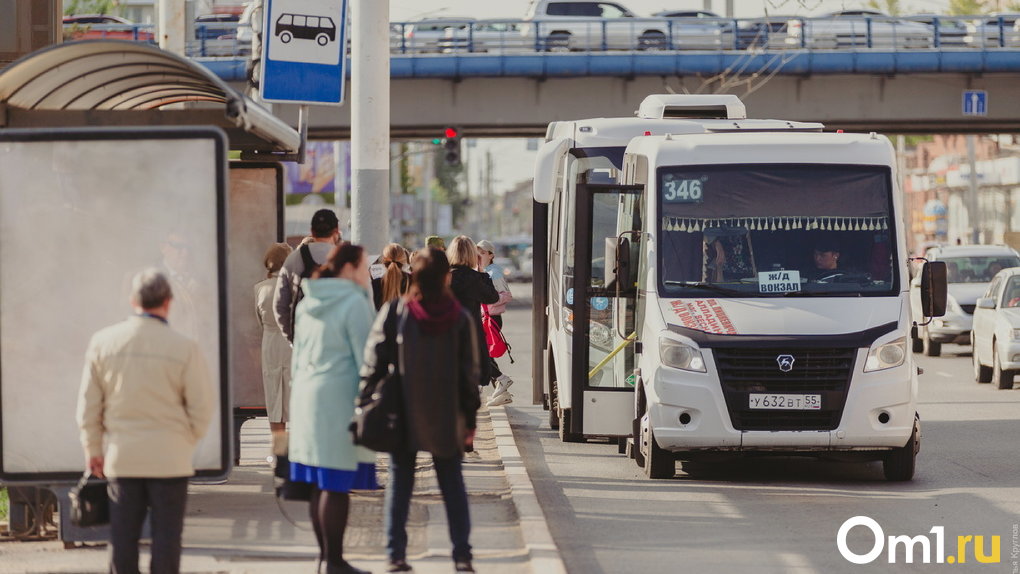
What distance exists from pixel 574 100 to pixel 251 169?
29441 millimetres

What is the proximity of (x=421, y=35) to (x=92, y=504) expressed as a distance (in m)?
34.4

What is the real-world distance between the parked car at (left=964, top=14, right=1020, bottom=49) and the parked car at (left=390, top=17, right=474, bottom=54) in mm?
12314

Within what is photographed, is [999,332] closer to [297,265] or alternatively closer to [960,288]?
[960,288]

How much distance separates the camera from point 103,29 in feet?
A: 141

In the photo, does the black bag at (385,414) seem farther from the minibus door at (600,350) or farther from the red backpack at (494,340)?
the red backpack at (494,340)

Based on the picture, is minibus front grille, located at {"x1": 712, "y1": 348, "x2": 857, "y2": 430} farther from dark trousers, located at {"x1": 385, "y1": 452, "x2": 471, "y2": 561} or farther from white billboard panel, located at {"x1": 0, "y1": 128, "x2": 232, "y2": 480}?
white billboard panel, located at {"x1": 0, "y1": 128, "x2": 232, "y2": 480}

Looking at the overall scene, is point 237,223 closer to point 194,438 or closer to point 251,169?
point 251,169

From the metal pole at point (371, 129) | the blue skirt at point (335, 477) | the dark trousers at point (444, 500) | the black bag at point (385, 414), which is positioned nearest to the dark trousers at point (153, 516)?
the blue skirt at point (335, 477)

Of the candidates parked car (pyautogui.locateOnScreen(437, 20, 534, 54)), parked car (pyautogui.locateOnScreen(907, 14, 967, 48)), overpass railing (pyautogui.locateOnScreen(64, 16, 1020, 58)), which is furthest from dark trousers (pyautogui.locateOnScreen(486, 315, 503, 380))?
parked car (pyautogui.locateOnScreen(907, 14, 967, 48))

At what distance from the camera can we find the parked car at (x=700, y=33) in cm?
4116

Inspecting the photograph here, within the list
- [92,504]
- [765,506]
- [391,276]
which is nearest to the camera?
[92,504]

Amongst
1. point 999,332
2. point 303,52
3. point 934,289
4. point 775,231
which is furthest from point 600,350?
point 999,332

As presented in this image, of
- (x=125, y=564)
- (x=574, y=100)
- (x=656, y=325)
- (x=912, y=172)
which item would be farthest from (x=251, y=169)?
(x=912, y=172)

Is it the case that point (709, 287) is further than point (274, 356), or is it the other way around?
point (709, 287)
